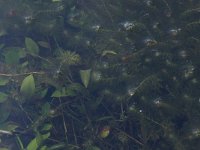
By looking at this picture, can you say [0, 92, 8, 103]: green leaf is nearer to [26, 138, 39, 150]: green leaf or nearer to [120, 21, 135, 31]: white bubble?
[26, 138, 39, 150]: green leaf

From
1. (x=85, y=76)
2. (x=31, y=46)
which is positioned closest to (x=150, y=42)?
(x=85, y=76)

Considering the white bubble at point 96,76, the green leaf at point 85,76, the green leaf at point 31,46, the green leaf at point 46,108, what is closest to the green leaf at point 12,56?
the green leaf at point 31,46

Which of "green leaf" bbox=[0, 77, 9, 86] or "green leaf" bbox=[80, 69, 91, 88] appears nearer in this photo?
"green leaf" bbox=[80, 69, 91, 88]

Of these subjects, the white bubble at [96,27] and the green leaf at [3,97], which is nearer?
the white bubble at [96,27]

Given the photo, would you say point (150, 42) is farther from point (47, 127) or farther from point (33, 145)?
point (33, 145)

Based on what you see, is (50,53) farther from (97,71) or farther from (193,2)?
(193,2)

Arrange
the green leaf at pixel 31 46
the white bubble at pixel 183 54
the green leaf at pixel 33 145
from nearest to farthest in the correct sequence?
the white bubble at pixel 183 54 < the green leaf at pixel 33 145 < the green leaf at pixel 31 46

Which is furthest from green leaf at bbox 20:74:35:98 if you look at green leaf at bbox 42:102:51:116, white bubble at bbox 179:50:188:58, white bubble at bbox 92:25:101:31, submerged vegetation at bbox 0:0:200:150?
white bubble at bbox 179:50:188:58

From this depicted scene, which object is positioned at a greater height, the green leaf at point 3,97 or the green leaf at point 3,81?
the green leaf at point 3,81

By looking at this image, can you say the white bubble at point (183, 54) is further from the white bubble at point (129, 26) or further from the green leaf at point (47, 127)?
the green leaf at point (47, 127)
